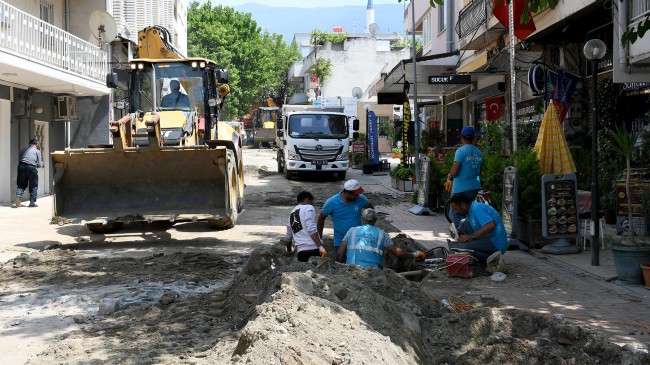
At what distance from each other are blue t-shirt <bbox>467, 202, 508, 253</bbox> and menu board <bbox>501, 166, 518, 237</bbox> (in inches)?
73.0

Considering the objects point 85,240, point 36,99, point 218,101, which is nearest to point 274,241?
point 85,240

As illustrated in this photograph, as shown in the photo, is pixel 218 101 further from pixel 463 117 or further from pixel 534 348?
pixel 463 117

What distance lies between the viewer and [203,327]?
278 inches

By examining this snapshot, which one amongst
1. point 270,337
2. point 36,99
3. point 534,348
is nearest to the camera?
point 270,337

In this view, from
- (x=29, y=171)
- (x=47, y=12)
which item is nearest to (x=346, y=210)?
(x=29, y=171)

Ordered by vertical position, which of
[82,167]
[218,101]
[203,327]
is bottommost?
[203,327]

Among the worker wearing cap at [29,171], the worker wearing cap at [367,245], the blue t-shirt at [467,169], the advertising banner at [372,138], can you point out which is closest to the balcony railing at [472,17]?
the advertising banner at [372,138]

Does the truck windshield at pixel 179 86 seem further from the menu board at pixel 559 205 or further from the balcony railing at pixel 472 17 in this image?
the balcony railing at pixel 472 17

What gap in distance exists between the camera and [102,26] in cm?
2442

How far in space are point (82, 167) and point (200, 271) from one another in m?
4.14

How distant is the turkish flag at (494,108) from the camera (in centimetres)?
2498

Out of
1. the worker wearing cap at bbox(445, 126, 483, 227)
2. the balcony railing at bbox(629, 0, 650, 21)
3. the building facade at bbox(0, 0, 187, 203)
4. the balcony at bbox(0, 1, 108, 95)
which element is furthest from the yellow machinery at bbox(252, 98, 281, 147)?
the worker wearing cap at bbox(445, 126, 483, 227)

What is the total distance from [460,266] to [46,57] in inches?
571

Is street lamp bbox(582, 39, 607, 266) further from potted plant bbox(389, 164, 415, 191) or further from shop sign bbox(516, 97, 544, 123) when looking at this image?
Result: potted plant bbox(389, 164, 415, 191)
